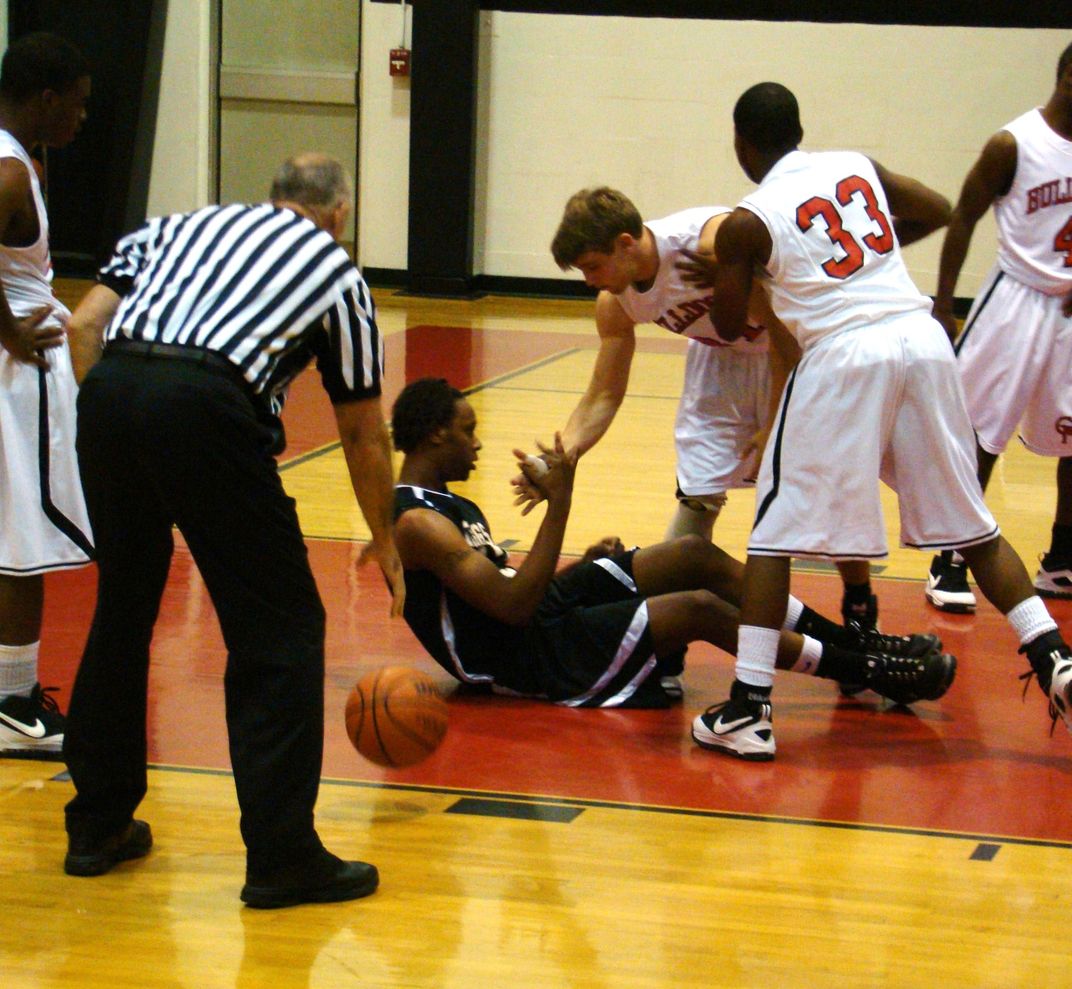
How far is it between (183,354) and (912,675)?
2.37 m

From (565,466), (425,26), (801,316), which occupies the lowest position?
(565,466)

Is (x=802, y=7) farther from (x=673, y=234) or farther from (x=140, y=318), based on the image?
(x=140, y=318)

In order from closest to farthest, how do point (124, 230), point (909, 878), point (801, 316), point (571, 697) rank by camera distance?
point (909, 878) < point (801, 316) < point (571, 697) < point (124, 230)

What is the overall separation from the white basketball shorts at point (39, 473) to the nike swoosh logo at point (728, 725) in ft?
5.47

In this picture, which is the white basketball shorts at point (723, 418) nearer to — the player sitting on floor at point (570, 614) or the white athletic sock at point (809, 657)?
the player sitting on floor at point (570, 614)

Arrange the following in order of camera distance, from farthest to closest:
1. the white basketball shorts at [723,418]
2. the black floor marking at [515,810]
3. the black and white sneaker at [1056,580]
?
the black and white sneaker at [1056,580] < the white basketball shorts at [723,418] < the black floor marking at [515,810]

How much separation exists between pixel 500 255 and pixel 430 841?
11656mm

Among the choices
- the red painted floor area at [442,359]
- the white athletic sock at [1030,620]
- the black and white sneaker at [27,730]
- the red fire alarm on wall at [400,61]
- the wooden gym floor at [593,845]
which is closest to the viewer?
the wooden gym floor at [593,845]

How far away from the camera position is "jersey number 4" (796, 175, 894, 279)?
4090mm

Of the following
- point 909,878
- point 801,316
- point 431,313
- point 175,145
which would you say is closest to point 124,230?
point 175,145

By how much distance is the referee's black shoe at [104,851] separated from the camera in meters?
3.31

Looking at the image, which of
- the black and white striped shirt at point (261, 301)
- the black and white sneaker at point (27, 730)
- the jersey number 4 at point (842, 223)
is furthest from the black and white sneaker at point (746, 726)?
the black and white sneaker at point (27, 730)

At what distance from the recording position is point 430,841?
355 cm

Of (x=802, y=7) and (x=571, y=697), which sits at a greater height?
(x=802, y=7)
